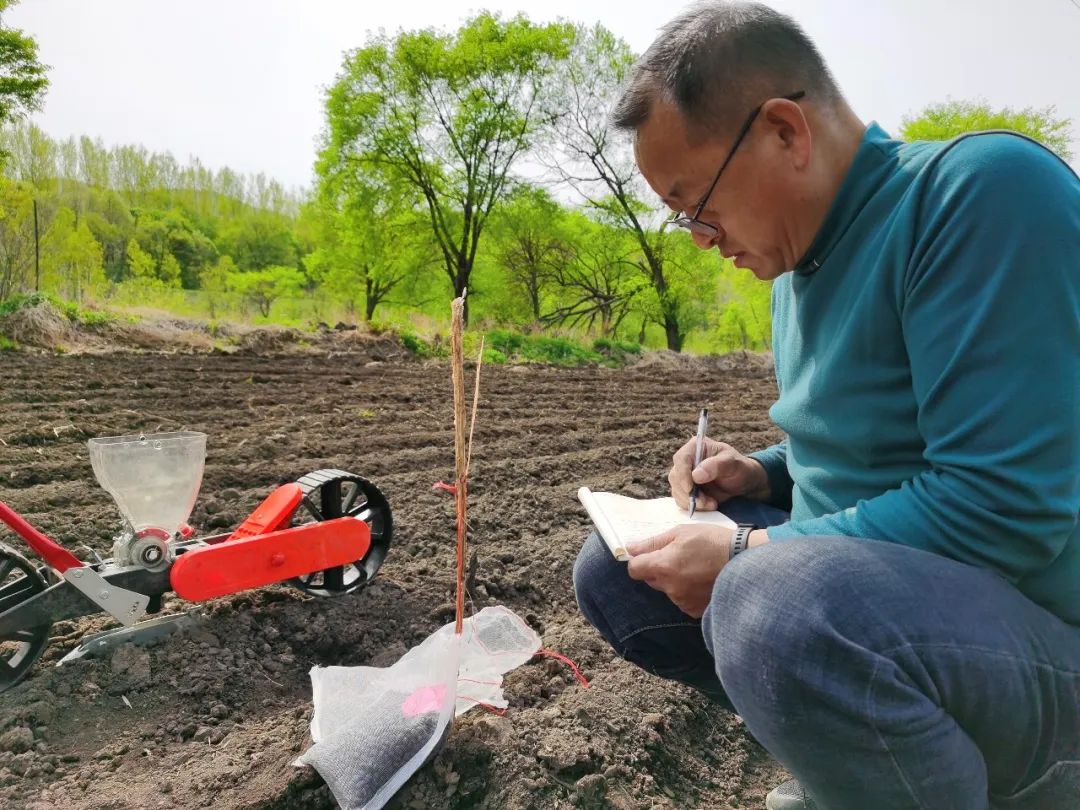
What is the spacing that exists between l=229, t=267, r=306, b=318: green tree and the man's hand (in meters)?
41.3

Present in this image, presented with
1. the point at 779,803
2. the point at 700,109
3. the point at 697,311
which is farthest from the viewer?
the point at 697,311

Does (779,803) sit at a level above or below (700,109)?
below

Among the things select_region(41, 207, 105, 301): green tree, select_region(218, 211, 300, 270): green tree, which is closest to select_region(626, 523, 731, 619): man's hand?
select_region(41, 207, 105, 301): green tree

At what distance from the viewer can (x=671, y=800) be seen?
1.85m

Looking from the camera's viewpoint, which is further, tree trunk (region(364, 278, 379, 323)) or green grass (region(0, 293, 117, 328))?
tree trunk (region(364, 278, 379, 323))

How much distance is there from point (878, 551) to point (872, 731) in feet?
0.93

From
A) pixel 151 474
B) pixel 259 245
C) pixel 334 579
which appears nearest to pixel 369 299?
pixel 259 245

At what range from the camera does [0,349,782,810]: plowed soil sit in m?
1.82

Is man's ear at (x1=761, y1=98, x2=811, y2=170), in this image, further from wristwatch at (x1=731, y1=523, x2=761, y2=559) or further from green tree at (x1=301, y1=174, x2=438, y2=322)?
green tree at (x1=301, y1=174, x2=438, y2=322)

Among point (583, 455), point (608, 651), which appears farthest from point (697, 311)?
point (608, 651)

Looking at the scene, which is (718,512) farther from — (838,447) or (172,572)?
(172,572)

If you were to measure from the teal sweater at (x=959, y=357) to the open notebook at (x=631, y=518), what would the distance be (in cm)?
36

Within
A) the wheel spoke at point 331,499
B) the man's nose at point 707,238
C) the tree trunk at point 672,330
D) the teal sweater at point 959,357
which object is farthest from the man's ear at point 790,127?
the tree trunk at point 672,330

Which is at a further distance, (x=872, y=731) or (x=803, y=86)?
(x=803, y=86)
